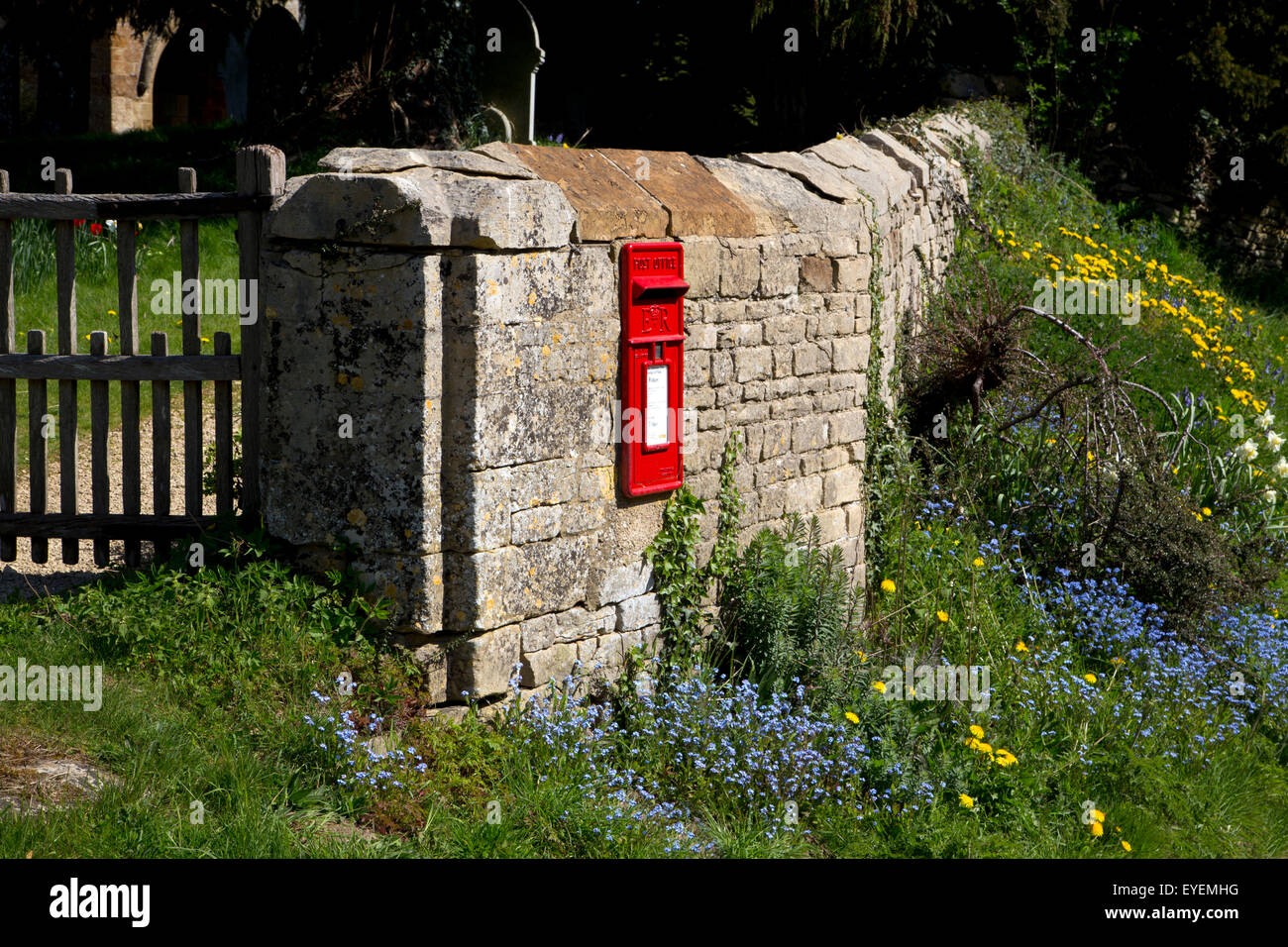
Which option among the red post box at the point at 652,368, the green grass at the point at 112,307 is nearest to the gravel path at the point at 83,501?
the green grass at the point at 112,307

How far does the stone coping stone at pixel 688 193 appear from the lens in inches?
187

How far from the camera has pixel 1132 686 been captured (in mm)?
5586

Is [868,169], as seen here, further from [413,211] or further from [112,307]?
[112,307]

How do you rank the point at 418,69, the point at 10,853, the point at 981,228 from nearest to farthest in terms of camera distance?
the point at 10,853, the point at 981,228, the point at 418,69

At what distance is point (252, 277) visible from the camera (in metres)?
4.21

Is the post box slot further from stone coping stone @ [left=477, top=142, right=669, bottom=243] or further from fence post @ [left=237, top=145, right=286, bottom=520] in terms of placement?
fence post @ [left=237, top=145, right=286, bottom=520]

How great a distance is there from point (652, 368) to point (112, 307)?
473 centimetres

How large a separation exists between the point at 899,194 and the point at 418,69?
5.89 meters

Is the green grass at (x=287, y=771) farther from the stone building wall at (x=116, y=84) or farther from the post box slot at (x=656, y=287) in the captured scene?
the stone building wall at (x=116, y=84)

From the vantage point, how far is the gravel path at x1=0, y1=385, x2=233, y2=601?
464 cm

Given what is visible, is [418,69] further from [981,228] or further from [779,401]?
[779,401]

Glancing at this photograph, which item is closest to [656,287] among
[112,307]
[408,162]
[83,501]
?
[408,162]

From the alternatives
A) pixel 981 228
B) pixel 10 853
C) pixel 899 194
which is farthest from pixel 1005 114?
pixel 10 853

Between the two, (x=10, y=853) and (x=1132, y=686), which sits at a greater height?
(x=10, y=853)
